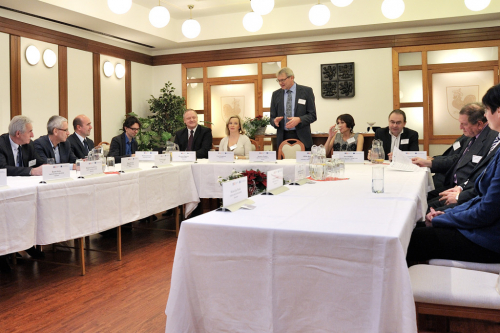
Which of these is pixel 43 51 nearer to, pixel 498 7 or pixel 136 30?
pixel 136 30

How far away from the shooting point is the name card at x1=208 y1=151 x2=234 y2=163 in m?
4.78

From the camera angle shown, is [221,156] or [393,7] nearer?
[221,156]

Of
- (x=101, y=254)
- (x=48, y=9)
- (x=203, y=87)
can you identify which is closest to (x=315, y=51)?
(x=203, y=87)

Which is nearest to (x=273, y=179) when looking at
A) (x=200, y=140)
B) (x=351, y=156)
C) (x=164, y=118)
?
(x=351, y=156)

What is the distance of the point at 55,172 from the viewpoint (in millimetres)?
3082

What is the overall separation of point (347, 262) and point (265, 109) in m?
7.12

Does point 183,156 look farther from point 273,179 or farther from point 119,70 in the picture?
point 119,70

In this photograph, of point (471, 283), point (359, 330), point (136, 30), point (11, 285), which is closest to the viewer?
point (359, 330)

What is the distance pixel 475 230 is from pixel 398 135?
296 cm

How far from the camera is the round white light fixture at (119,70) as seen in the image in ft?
26.3

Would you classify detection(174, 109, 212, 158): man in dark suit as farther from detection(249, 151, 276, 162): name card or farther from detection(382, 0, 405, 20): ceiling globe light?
detection(382, 0, 405, 20): ceiling globe light

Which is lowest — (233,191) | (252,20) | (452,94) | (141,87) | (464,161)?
(233,191)

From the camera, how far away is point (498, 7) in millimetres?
6410

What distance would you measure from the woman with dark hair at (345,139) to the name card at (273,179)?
8.25ft
